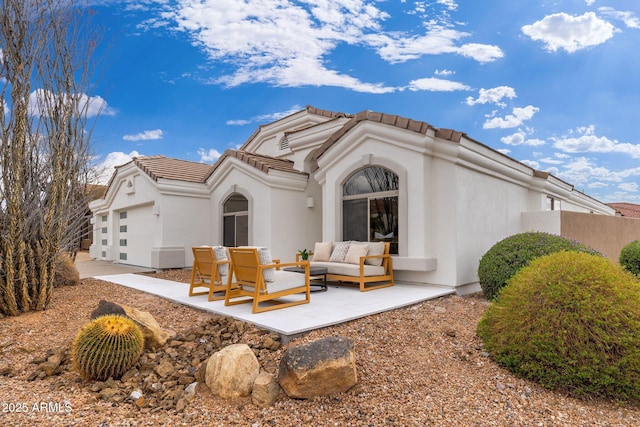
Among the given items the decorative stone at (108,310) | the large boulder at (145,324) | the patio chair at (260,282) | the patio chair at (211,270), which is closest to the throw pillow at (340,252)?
the patio chair at (260,282)

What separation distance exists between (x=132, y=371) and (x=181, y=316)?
6.76ft

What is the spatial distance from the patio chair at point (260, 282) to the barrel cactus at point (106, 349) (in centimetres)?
200

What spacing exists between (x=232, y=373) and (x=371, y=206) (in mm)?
6126

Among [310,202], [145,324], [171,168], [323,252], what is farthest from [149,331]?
[171,168]

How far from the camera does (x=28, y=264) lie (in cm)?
657

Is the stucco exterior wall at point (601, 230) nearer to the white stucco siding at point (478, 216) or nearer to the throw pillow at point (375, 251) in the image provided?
the white stucco siding at point (478, 216)

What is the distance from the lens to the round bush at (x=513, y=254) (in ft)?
23.1

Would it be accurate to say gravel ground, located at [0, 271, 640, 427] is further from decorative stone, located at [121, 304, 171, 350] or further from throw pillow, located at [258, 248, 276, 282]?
throw pillow, located at [258, 248, 276, 282]

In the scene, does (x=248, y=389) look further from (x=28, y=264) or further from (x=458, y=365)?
(x=28, y=264)

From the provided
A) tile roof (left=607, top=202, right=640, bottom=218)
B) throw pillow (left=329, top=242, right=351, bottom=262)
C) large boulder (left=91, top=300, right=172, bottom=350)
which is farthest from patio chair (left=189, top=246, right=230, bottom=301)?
tile roof (left=607, top=202, right=640, bottom=218)

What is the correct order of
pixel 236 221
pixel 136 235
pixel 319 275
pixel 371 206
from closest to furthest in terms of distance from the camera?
pixel 319 275 → pixel 371 206 → pixel 236 221 → pixel 136 235

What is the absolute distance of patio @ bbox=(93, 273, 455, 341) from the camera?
5.20 metres

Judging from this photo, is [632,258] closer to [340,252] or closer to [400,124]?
[400,124]

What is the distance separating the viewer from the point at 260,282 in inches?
241
